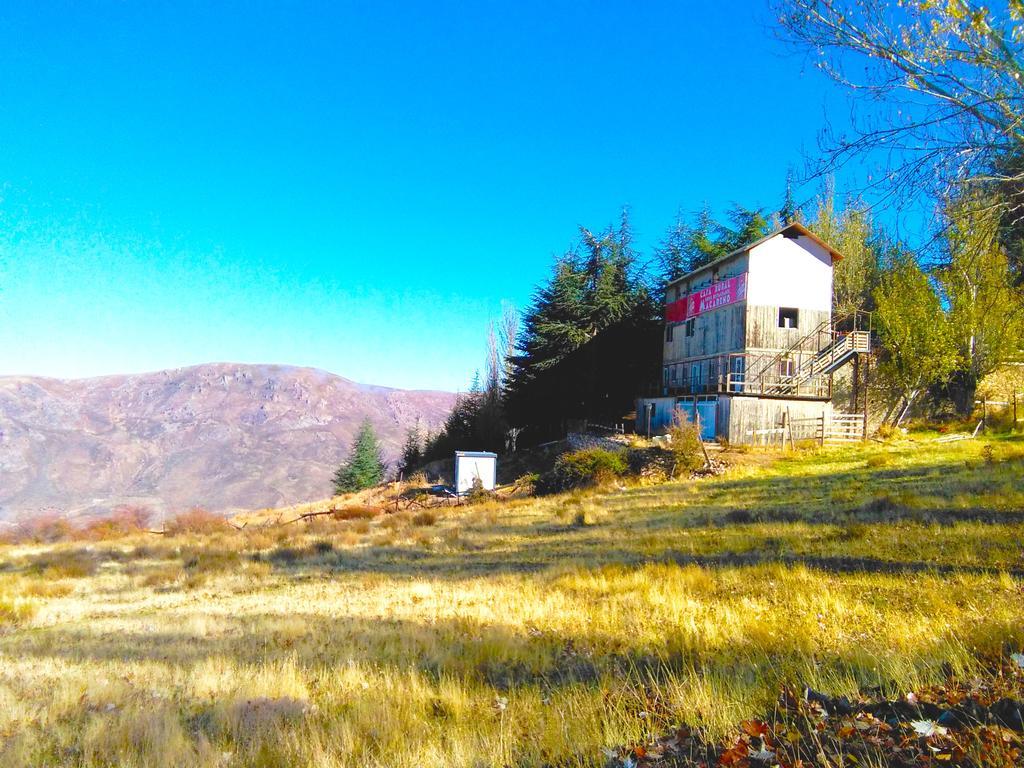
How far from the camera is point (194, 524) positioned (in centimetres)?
2536

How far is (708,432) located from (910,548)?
864 inches

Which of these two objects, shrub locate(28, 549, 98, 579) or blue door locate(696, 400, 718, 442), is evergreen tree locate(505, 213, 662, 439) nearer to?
blue door locate(696, 400, 718, 442)

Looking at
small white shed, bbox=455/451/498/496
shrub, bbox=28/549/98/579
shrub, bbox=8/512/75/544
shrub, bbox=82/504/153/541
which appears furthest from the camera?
small white shed, bbox=455/451/498/496

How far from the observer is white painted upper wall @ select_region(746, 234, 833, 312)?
31562 millimetres

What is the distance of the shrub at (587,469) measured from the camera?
82.9ft

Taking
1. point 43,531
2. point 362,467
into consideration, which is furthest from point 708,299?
point 43,531

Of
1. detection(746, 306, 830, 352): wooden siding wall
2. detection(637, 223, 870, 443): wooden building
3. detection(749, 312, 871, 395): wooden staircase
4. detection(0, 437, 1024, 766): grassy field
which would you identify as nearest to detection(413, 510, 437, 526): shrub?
detection(0, 437, 1024, 766): grassy field

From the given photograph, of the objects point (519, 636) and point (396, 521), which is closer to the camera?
point (519, 636)

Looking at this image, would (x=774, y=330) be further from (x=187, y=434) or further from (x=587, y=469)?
(x=187, y=434)

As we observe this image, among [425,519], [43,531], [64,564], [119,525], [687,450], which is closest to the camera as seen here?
[64,564]

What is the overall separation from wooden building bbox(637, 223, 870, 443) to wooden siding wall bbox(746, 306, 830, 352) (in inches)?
2.2

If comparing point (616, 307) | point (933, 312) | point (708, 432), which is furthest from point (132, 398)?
point (933, 312)

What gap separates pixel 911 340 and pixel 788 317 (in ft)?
22.6

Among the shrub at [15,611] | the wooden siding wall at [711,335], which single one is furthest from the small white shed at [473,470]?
the shrub at [15,611]
